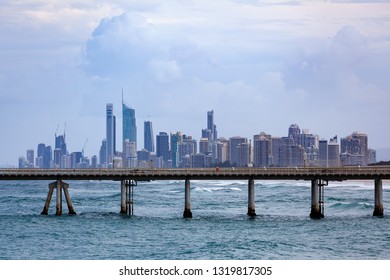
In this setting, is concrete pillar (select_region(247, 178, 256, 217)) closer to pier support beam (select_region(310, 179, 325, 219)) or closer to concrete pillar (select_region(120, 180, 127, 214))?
pier support beam (select_region(310, 179, 325, 219))

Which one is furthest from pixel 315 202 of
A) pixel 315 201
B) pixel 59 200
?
pixel 59 200

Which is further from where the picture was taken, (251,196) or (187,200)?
(251,196)

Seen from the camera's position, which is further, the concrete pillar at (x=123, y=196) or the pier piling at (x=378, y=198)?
the concrete pillar at (x=123, y=196)

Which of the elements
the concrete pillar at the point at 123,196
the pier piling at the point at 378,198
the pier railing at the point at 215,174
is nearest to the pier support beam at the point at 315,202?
the pier railing at the point at 215,174

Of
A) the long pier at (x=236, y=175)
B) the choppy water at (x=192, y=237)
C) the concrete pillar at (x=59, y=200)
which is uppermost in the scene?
the long pier at (x=236, y=175)

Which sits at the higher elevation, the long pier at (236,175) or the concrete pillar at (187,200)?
the long pier at (236,175)

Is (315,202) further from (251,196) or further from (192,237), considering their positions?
(192,237)

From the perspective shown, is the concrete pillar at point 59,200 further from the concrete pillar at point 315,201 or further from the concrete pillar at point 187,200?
the concrete pillar at point 315,201

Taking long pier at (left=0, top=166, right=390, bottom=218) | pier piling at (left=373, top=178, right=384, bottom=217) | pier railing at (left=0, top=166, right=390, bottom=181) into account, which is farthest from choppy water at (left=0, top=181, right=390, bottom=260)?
pier railing at (left=0, top=166, right=390, bottom=181)

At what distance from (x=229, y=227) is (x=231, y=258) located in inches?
677

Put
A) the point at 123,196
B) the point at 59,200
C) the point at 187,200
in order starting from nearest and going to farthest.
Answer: the point at 187,200, the point at 123,196, the point at 59,200
